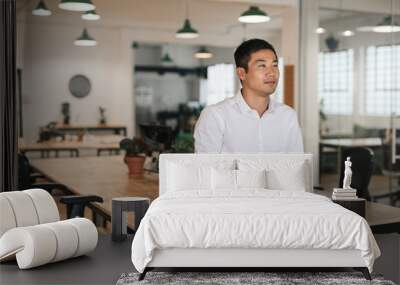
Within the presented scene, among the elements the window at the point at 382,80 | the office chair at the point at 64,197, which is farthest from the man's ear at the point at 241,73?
the window at the point at 382,80

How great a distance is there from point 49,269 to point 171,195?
0.86 m

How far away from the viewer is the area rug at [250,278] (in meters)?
3.58

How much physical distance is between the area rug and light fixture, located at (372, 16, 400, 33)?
13.9 ft

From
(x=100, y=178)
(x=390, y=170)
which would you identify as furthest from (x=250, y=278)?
(x=390, y=170)

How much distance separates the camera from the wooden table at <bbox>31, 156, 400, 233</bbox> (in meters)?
4.50

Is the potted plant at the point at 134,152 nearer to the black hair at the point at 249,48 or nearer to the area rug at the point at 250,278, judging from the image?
the black hair at the point at 249,48

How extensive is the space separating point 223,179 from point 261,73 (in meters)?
0.88

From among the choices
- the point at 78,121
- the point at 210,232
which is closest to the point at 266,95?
the point at 210,232

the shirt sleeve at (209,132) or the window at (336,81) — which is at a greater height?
the window at (336,81)

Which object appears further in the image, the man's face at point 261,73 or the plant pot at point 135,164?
the plant pot at point 135,164

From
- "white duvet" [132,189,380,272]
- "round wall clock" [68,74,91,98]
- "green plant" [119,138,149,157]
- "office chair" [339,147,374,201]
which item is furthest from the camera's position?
"round wall clock" [68,74,91,98]

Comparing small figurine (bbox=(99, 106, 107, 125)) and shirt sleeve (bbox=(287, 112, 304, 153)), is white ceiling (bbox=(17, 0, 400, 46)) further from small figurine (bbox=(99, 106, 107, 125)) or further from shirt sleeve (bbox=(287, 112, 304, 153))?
shirt sleeve (bbox=(287, 112, 304, 153))

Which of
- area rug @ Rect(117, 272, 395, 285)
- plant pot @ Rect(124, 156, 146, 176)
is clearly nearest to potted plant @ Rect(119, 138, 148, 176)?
plant pot @ Rect(124, 156, 146, 176)

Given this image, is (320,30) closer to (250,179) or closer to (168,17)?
(168,17)
